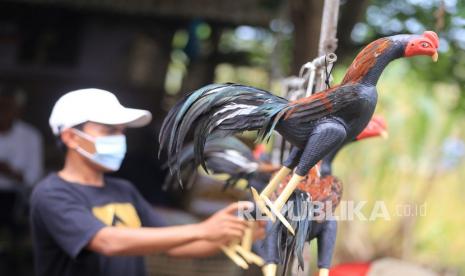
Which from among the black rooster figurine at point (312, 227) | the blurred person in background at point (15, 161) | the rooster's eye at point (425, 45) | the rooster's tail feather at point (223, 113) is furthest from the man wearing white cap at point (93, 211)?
the blurred person in background at point (15, 161)

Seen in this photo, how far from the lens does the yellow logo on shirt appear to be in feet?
8.22

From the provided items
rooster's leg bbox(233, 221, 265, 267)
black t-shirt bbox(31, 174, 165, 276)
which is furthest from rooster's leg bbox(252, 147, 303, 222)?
black t-shirt bbox(31, 174, 165, 276)

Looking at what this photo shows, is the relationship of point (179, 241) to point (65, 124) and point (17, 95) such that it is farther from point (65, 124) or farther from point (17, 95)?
point (17, 95)

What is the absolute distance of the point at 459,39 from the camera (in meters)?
3.95

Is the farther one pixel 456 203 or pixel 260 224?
pixel 456 203

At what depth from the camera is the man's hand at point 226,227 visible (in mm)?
2229

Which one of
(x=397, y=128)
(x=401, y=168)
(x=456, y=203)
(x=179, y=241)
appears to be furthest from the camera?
(x=456, y=203)

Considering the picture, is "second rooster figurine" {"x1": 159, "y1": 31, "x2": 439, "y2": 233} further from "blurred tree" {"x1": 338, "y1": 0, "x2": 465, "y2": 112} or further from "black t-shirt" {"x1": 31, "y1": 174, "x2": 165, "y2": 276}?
"blurred tree" {"x1": 338, "y1": 0, "x2": 465, "y2": 112}

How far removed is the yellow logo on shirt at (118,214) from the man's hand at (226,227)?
389 millimetres

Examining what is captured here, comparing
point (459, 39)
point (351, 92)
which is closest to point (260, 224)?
point (351, 92)

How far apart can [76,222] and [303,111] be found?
98cm

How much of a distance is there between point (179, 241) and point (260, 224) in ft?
0.87

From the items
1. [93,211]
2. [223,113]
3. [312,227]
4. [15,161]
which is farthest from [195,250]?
[15,161]

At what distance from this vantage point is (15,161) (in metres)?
5.38
